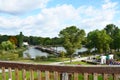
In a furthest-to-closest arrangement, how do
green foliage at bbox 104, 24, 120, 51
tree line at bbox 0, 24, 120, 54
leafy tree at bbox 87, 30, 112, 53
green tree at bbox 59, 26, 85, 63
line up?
green foliage at bbox 104, 24, 120, 51 → leafy tree at bbox 87, 30, 112, 53 → tree line at bbox 0, 24, 120, 54 → green tree at bbox 59, 26, 85, 63

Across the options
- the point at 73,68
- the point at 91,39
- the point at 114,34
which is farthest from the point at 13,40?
the point at 73,68

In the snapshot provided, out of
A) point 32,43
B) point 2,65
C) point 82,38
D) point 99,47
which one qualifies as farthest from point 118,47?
point 32,43

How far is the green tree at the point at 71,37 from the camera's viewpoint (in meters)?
58.6

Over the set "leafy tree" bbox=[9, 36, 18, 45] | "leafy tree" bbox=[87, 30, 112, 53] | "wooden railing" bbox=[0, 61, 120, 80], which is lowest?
"wooden railing" bbox=[0, 61, 120, 80]

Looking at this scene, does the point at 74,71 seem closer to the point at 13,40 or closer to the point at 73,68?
the point at 73,68

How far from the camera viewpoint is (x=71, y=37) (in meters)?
59.4

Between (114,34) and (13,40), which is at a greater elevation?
(114,34)

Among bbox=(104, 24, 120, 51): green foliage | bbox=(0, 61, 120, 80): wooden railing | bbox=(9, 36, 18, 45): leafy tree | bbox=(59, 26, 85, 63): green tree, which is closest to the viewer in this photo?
bbox=(0, 61, 120, 80): wooden railing

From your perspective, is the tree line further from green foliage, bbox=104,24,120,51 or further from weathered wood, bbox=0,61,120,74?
weathered wood, bbox=0,61,120,74

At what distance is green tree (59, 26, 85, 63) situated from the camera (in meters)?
58.6

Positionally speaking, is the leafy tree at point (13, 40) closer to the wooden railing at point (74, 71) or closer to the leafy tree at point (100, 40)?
the leafy tree at point (100, 40)

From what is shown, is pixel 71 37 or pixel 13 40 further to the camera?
pixel 13 40

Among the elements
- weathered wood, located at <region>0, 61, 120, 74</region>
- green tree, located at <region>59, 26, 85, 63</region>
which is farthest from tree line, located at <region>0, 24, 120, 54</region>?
weathered wood, located at <region>0, 61, 120, 74</region>

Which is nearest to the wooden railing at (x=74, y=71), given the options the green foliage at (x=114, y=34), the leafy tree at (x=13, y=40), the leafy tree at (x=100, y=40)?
the leafy tree at (x=100, y=40)
